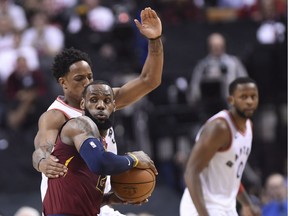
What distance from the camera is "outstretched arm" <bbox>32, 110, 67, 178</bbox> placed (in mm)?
5887

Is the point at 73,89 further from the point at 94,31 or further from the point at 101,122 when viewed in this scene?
the point at 94,31

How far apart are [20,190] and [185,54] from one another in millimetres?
3675

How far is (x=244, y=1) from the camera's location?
1478 centimetres

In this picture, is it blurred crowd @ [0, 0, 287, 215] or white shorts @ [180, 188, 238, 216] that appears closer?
white shorts @ [180, 188, 238, 216]

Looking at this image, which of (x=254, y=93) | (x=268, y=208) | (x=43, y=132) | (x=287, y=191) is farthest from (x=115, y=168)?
(x=287, y=191)

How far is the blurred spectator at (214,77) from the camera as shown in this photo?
40.7 ft

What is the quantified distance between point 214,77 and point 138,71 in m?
1.19

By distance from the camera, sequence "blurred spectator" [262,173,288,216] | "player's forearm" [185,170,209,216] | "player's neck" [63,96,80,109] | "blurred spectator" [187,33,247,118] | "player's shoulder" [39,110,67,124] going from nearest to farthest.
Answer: "player's shoulder" [39,110,67,124]
"player's neck" [63,96,80,109]
"player's forearm" [185,170,209,216]
"blurred spectator" [262,173,288,216]
"blurred spectator" [187,33,247,118]

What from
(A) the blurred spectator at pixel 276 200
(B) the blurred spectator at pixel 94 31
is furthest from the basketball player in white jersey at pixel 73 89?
(B) the blurred spectator at pixel 94 31

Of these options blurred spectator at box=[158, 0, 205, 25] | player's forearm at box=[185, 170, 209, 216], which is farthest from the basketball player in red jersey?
blurred spectator at box=[158, 0, 205, 25]

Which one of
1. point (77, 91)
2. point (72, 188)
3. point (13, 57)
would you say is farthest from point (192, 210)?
point (13, 57)

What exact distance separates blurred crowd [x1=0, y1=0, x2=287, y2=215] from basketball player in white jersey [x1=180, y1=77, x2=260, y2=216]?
3.27 metres

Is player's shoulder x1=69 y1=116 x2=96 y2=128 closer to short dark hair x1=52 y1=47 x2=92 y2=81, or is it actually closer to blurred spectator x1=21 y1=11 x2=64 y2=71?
short dark hair x1=52 y1=47 x2=92 y2=81

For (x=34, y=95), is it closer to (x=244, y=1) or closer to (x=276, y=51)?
(x=276, y=51)
